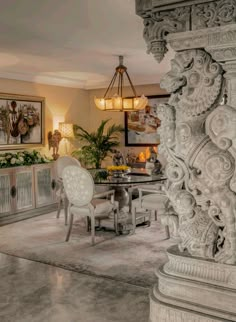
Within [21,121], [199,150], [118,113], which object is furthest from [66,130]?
[199,150]

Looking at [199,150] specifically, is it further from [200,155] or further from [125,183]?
[125,183]

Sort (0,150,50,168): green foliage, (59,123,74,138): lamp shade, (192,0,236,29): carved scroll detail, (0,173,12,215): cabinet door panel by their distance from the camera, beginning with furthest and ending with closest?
(59,123,74,138): lamp shade, (0,150,50,168): green foliage, (0,173,12,215): cabinet door panel, (192,0,236,29): carved scroll detail

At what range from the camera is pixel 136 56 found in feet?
16.2

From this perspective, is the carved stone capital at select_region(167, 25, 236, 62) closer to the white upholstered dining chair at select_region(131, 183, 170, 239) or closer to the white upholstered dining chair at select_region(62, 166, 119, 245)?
the white upholstered dining chair at select_region(62, 166, 119, 245)

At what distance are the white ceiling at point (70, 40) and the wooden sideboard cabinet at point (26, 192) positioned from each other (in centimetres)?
163

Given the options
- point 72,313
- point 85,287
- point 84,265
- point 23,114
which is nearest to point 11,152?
point 23,114

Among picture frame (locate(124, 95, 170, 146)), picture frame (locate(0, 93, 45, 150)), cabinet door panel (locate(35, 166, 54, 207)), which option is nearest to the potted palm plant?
picture frame (locate(124, 95, 170, 146))

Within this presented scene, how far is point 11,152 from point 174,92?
17.1 feet

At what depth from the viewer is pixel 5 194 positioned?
566 centimetres

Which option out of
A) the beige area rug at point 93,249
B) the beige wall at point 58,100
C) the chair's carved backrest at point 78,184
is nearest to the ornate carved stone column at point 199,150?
the beige area rug at point 93,249

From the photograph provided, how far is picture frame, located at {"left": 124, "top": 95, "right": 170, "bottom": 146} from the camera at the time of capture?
729cm

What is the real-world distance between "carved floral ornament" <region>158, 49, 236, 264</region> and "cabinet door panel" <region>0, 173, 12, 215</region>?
446 centimetres

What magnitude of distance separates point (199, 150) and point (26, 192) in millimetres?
4891

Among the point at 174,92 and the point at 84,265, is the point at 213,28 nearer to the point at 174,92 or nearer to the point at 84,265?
the point at 174,92
